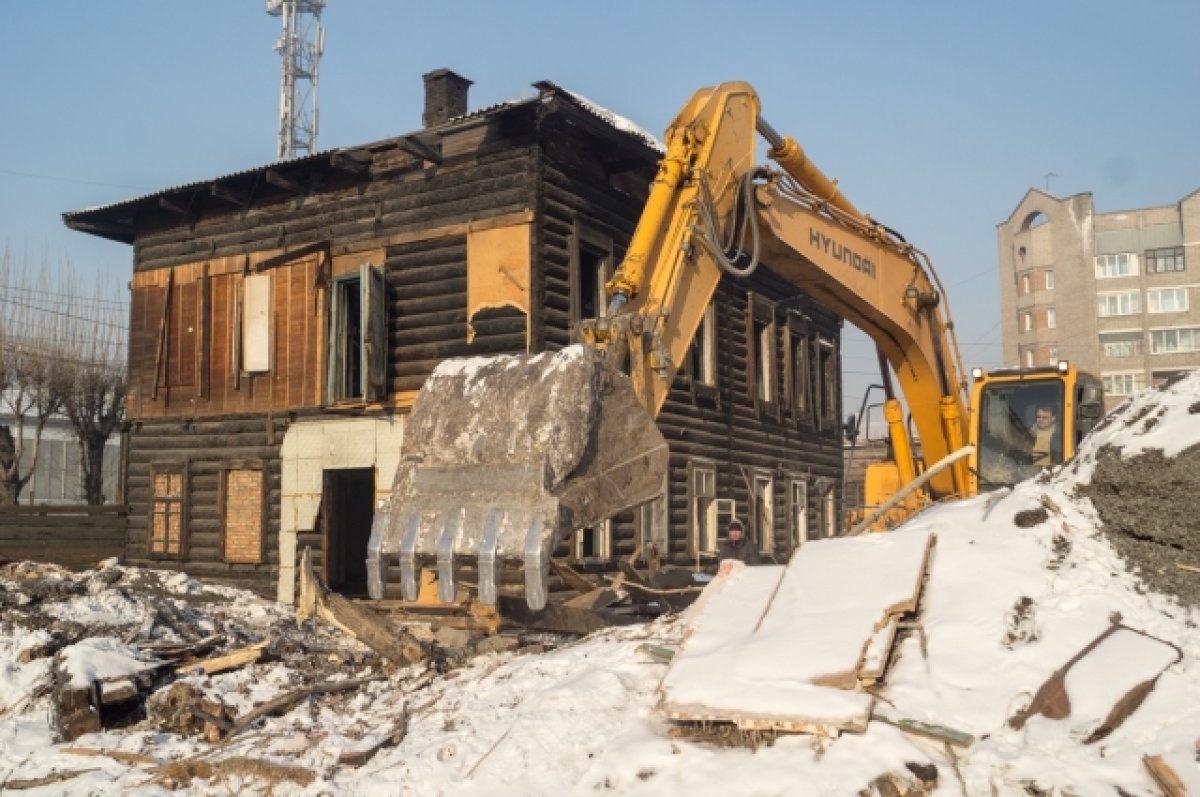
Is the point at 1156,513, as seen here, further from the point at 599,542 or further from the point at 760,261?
the point at 599,542

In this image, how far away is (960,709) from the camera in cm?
527

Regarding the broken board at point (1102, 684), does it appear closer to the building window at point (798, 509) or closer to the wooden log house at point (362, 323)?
the wooden log house at point (362, 323)

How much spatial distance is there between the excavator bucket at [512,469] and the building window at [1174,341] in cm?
6533

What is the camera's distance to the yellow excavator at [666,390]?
5762 mm

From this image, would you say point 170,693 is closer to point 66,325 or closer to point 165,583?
point 165,583

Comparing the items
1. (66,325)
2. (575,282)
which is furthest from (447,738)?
(66,325)

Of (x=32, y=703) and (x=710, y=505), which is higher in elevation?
(x=710, y=505)

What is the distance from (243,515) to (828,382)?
13938 millimetres

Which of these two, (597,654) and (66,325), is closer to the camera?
(597,654)

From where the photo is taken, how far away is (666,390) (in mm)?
6793

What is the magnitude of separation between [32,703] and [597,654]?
4820 millimetres

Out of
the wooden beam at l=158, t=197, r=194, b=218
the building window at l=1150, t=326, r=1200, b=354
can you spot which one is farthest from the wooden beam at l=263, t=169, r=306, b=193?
the building window at l=1150, t=326, r=1200, b=354

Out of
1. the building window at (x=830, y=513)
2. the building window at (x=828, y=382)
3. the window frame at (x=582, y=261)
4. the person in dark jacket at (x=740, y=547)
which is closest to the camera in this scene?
the person in dark jacket at (x=740, y=547)

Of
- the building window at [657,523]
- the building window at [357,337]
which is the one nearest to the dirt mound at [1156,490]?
the building window at [657,523]
